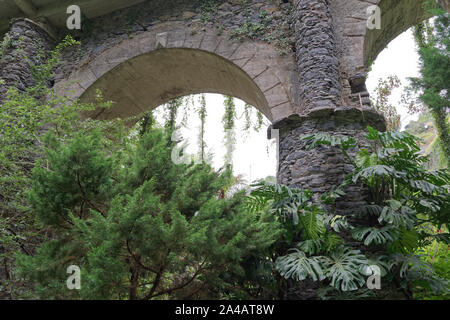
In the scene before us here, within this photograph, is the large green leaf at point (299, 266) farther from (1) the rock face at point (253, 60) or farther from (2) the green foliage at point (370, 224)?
(1) the rock face at point (253, 60)

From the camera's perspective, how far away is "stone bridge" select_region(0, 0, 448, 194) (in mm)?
3939

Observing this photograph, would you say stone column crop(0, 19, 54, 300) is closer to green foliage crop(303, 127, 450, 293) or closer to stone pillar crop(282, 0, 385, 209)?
stone pillar crop(282, 0, 385, 209)

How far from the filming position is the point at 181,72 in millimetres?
5750

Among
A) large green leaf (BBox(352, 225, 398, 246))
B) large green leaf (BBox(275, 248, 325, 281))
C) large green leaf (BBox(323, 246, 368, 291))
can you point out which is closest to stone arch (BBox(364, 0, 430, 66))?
large green leaf (BBox(352, 225, 398, 246))

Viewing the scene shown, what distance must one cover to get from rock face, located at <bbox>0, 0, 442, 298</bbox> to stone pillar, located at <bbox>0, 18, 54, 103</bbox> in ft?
0.05

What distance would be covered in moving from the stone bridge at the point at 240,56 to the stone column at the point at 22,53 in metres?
0.02

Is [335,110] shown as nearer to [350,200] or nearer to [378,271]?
[350,200]

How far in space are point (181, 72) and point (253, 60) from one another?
1.48m

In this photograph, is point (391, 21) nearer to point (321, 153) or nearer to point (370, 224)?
point (321, 153)

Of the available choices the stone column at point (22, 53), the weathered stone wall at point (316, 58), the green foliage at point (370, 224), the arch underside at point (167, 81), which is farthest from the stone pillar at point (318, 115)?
the stone column at point (22, 53)

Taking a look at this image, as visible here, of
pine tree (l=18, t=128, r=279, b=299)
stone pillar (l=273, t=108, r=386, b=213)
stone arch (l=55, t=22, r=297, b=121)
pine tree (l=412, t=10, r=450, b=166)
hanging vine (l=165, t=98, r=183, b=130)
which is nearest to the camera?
pine tree (l=18, t=128, r=279, b=299)

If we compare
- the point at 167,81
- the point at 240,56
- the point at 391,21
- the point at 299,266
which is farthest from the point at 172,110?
the point at 299,266

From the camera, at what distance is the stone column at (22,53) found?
5.27 metres

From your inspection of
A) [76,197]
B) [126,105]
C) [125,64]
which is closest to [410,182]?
[76,197]
